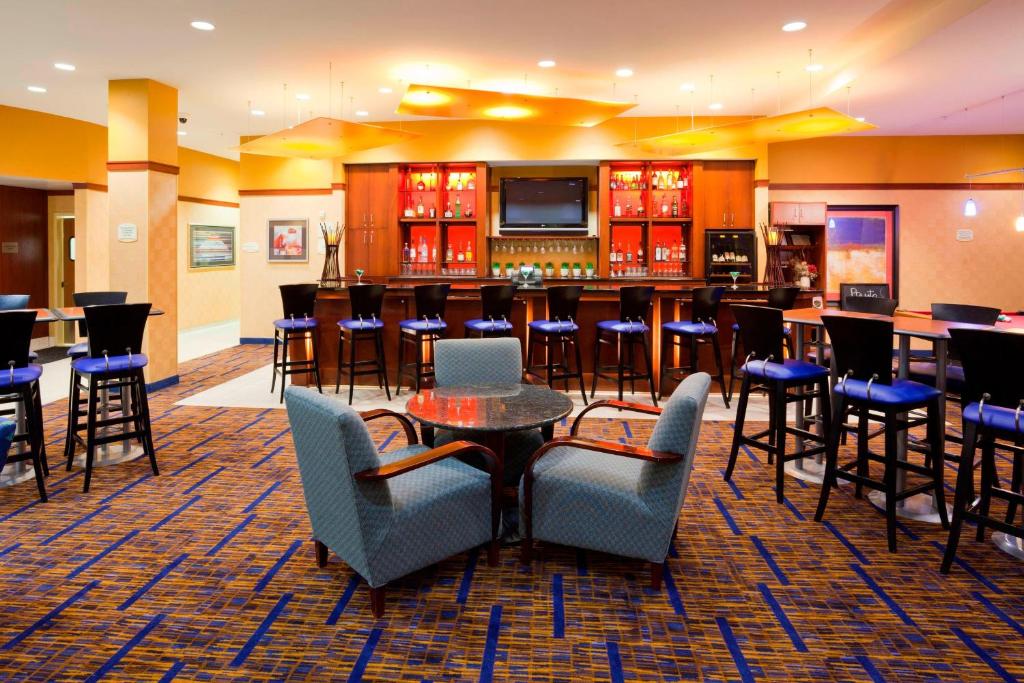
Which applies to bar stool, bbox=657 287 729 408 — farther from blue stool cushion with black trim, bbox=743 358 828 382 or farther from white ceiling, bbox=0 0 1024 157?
white ceiling, bbox=0 0 1024 157

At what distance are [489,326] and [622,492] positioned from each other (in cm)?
373

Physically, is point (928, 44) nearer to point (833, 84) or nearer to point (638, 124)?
point (833, 84)

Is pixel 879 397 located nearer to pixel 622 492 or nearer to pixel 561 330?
pixel 622 492

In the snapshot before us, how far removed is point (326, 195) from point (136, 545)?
321 inches

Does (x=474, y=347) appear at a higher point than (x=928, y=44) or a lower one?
lower

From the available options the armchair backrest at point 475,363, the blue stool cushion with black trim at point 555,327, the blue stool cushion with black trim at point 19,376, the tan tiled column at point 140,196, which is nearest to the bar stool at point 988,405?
the armchair backrest at point 475,363

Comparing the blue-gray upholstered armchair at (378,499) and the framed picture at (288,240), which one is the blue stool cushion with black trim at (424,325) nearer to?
the blue-gray upholstered armchair at (378,499)

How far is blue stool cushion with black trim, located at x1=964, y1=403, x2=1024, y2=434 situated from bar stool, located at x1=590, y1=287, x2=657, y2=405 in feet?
11.1

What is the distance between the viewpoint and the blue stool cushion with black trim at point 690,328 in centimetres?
627

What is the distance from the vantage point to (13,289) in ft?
32.7

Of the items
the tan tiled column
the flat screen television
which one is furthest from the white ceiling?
the flat screen television

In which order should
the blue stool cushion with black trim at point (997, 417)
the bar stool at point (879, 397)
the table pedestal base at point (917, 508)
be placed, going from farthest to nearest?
the table pedestal base at point (917, 508)
the bar stool at point (879, 397)
the blue stool cushion with black trim at point (997, 417)

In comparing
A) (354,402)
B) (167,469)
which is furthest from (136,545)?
(354,402)

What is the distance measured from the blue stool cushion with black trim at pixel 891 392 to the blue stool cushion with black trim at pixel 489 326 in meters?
3.51
